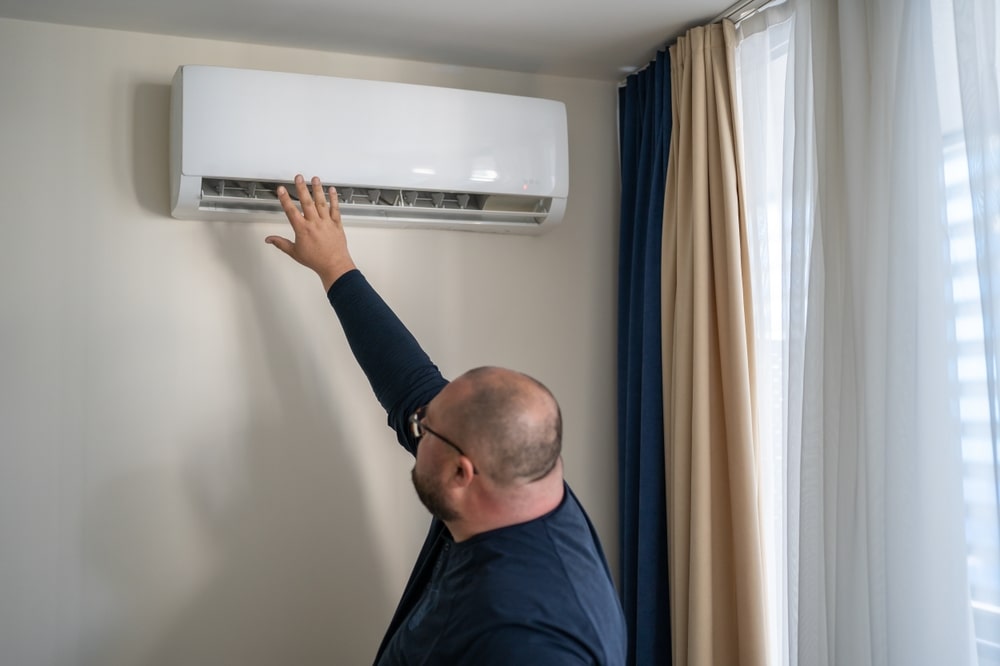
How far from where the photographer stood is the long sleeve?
1838mm

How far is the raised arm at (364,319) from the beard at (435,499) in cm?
39

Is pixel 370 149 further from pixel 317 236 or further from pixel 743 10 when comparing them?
pixel 743 10

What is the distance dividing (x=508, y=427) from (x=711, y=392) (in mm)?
895

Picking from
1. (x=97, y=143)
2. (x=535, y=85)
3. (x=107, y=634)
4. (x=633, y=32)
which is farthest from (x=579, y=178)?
(x=107, y=634)

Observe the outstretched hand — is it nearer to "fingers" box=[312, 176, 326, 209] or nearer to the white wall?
"fingers" box=[312, 176, 326, 209]

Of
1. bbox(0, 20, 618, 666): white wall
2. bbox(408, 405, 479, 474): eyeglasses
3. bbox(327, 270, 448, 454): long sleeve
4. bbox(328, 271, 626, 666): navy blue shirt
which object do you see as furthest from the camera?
bbox(0, 20, 618, 666): white wall

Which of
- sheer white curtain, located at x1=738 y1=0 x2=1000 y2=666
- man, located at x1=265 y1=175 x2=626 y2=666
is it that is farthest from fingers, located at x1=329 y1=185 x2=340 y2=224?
sheer white curtain, located at x1=738 y1=0 x2=1000 y2=666

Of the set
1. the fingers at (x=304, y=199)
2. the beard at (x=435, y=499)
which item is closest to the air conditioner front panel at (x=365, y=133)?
the fingers at (x=304, y=199)

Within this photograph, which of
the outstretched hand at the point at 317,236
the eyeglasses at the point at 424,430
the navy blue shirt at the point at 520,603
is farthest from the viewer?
the outstretched hand at the point at 317,236

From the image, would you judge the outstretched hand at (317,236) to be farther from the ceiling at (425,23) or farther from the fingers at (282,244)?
the ceiling at (425,23)

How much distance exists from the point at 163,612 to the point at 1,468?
0.52 m

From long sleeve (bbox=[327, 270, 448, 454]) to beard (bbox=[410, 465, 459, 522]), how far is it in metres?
0.38

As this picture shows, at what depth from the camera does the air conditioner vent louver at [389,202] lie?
2113 millimetres

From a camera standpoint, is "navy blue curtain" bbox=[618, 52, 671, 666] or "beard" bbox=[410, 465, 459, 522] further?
"navy blue curtain" bbox=[618, 52, 671, 666]
